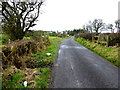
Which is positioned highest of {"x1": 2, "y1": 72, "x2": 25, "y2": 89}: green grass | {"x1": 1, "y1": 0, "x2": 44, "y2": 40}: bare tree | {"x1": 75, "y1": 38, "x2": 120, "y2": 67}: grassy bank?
{"x1": 1, "y1": 0, "x2": 44, "y2": 40}: bare tree

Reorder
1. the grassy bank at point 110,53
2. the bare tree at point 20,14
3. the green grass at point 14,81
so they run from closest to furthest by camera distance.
Result: the green grass at point 14,81
the grassy bank at point 110,53
the bare tree at point 20,14

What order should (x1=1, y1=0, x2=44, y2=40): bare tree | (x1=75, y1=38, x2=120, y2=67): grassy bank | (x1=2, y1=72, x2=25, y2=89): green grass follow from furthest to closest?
(x1=1, y1=0, x2=44, y2=40): bare tree, (x1=75, y1=38, x2=120, y2=67): grassy bank, (x1=2, y1=72, x2=25, y2=89): green grass

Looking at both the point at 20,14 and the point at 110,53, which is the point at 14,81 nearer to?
the point at 110,53

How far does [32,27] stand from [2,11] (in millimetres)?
5385

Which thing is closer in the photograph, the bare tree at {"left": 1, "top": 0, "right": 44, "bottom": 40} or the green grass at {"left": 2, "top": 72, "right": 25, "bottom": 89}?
the green grass at {"left": 2, "top": 72, "right": 25, "bottom": 89}

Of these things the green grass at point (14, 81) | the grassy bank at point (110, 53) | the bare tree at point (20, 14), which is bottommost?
the grassy bank at point (110, 53)

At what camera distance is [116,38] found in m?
15.7

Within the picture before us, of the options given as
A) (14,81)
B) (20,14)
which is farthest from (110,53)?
(20,14)

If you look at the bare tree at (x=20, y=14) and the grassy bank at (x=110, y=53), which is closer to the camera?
the grassy bank at (x=110, y=53)

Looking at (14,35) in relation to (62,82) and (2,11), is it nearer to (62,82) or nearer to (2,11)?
(2,11)

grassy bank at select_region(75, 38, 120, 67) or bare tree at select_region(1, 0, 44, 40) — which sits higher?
bare tree at select_region(1, 0, 44, 40)

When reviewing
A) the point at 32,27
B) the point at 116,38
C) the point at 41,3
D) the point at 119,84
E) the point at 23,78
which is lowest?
the point at 119,84

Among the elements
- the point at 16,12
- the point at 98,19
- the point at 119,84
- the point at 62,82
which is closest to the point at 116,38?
the point at 119,84

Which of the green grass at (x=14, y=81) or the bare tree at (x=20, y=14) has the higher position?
the bare tree at (x=20, y=14)
